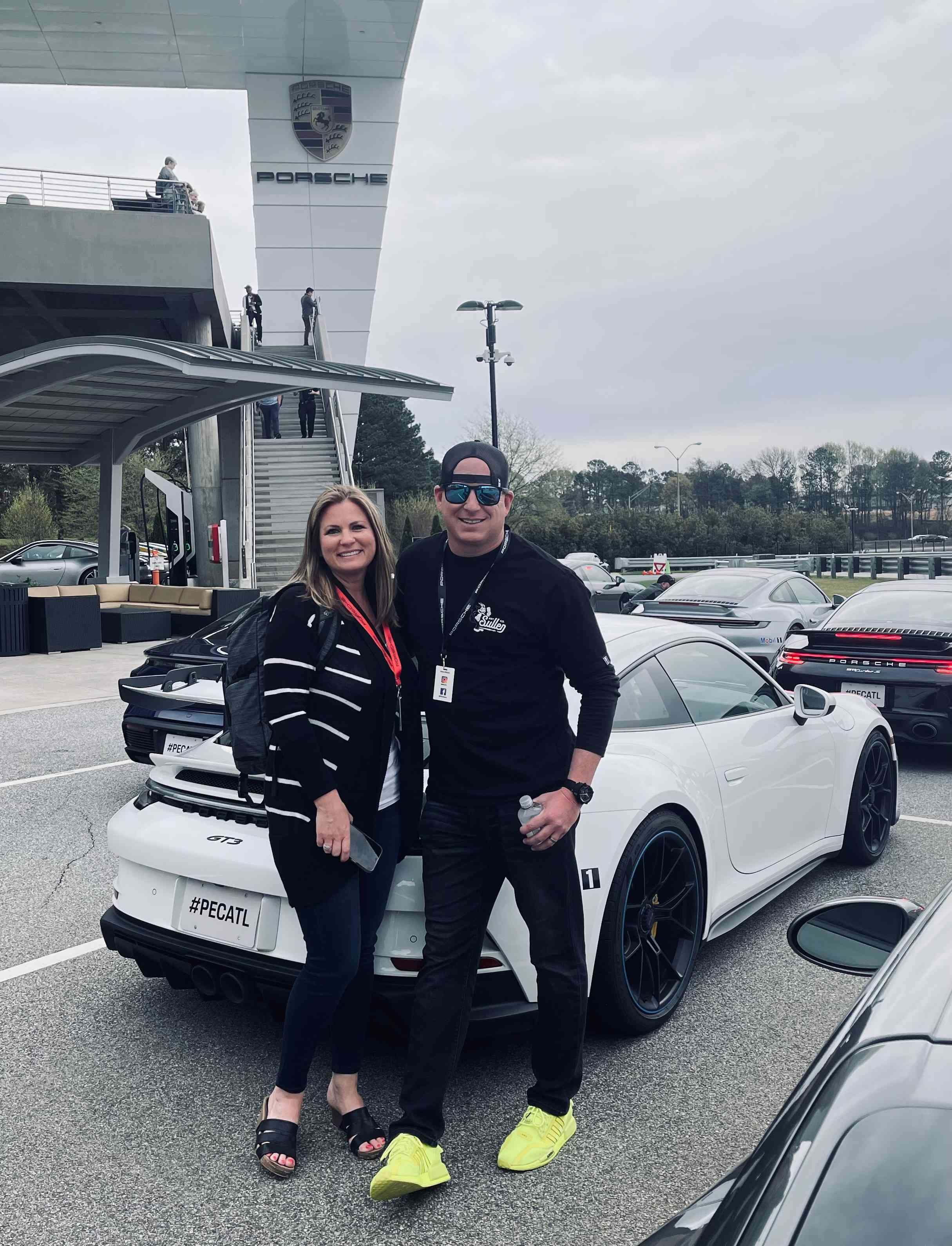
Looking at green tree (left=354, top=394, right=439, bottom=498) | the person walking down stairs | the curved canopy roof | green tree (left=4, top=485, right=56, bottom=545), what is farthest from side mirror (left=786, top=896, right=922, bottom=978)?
green tree (left=354, top=394, right=439, bottom=498)

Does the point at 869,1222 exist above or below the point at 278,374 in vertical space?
below

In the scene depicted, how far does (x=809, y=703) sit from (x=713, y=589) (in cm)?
880

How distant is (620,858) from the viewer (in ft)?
10.6

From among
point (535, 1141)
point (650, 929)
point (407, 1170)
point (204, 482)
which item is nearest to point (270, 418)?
point (204, 482)

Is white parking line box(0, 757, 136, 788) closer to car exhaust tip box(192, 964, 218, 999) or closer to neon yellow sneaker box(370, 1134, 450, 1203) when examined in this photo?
car exhaust tip box(192, 964, 218, 999)

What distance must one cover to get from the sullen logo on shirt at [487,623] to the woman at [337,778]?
249 mm

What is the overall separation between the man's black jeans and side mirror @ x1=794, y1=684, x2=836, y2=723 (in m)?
2.06

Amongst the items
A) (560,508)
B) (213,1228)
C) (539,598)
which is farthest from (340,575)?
(560,508)

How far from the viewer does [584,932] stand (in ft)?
9.93

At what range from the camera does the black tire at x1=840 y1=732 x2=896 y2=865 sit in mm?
5094

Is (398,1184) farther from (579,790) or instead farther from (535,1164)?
(579,790)

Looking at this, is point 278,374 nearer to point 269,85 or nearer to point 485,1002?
point 485,1002

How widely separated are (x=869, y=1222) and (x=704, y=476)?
381 feet

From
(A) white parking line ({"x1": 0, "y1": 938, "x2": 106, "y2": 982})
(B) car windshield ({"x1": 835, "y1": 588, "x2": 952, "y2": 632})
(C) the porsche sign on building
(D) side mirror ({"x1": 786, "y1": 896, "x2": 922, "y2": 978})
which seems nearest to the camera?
(D) side mirror ({"x1": 786, "y1": 896, "x2": 922, "y2": 978})
